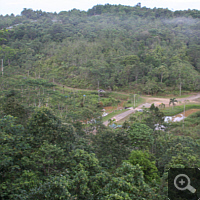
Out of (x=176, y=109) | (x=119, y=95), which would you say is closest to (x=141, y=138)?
(x=176, y=109)

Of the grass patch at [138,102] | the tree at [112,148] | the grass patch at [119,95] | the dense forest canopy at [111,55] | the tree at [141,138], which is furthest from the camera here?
the dense forest canopy at [111,55]

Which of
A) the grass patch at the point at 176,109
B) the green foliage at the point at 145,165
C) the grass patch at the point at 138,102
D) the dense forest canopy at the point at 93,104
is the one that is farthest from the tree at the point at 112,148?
the grass patch at the point at 138,102

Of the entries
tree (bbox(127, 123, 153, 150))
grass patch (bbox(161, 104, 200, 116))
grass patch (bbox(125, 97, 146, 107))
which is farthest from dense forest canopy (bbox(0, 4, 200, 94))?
tree (bbox(127, 123, 153, 150))

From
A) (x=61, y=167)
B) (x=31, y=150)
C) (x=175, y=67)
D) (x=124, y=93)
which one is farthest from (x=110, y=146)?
(x=175, y=67)

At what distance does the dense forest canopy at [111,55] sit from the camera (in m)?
39.5

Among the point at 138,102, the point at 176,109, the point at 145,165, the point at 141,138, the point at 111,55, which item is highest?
the point at 111,55

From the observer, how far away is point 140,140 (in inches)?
509

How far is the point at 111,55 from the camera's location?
44969 mm

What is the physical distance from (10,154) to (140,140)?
816 centimetres

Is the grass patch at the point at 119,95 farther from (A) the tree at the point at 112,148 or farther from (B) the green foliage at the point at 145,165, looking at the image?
(B) the green foliage at the point at 145,165

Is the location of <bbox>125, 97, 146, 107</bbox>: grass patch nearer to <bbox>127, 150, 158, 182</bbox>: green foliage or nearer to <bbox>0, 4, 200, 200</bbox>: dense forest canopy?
<bbox>0, 4, 200, 200</bbox>: dense forest canopy

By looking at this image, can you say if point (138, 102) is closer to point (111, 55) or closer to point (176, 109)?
point (176, 109)

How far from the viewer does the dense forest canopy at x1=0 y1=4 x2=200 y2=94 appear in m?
39.5

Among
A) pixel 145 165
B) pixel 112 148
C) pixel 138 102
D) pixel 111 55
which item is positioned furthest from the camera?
pixel 111 55
